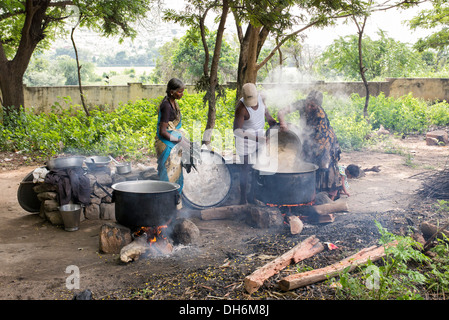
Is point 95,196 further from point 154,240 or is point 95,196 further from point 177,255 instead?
point 177,255

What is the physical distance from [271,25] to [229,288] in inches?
195

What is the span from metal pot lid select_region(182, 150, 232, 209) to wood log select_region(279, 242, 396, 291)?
94.9 inches

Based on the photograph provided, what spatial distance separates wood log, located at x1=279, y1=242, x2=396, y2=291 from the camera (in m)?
3.34

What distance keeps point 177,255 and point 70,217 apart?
1.85 meters

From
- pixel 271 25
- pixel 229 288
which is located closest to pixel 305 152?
pixel 271 25

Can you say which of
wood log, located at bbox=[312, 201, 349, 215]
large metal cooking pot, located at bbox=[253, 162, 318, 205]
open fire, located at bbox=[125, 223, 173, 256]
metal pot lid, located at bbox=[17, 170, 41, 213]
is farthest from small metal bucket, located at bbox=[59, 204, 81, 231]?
wood log, located at bbox=[312, 201, 349, 215]

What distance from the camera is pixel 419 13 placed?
672 inches

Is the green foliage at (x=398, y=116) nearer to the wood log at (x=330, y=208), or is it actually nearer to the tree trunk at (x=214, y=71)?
the tree trunk at (x=214, y=71)

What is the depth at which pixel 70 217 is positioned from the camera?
203 inches

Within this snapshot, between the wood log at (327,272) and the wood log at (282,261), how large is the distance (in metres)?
0.22

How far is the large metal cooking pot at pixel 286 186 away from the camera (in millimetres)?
4977

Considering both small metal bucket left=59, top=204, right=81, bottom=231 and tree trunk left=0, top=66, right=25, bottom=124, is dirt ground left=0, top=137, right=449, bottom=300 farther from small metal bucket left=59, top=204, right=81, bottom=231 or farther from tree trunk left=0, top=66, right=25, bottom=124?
tree trunk left=0, top=66, right=25, bottom=124

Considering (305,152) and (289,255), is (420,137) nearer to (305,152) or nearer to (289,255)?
(305,152)
